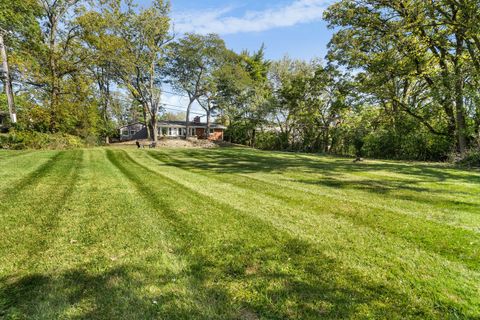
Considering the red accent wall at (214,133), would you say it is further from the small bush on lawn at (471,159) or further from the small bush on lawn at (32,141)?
the small bush on lawn at (471,159)

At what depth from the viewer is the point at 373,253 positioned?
110 inches

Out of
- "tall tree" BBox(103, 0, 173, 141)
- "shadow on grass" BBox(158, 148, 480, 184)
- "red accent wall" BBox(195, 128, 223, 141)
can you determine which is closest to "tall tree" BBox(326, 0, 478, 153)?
"shadow on grass" BBox(158, 148, 480, 184)

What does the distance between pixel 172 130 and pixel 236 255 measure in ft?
135

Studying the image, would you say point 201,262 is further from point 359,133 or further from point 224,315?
point 359,133

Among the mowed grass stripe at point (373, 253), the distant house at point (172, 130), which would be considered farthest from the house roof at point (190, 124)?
the mowed grass stripe at point (373, 253)

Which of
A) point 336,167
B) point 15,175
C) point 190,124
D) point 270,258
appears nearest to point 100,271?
point 270,258

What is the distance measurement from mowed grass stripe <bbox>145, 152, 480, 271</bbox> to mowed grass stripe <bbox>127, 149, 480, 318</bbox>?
0.72 ft

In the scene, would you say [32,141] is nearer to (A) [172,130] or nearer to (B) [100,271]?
(B) [100,271]

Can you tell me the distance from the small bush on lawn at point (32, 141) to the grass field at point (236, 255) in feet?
39.4

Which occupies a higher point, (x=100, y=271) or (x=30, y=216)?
(x=30, y=216)

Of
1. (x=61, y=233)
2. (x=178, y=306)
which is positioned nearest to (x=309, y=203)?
(x=178, y=306)

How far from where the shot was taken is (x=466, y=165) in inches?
447

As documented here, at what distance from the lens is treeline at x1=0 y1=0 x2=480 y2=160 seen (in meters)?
12.0

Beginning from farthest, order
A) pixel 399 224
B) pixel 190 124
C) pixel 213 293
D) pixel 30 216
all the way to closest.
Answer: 1. pixel 190 124
2. pixel 30 216
3. pixel 399 224
4. pixel 213 293
